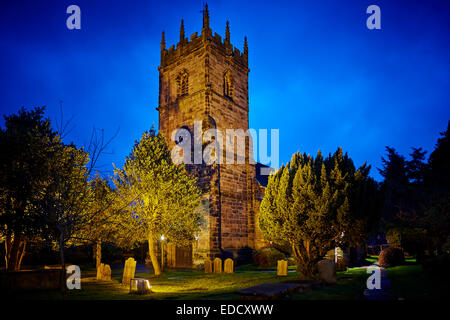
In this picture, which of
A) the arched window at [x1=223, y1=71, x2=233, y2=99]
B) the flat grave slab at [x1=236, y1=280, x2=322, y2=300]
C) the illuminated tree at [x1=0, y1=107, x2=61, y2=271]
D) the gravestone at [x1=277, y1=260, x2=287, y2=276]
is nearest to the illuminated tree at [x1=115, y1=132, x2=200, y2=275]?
the illuminated tree at [x1=0, y1=107, x2=61, y2=271]

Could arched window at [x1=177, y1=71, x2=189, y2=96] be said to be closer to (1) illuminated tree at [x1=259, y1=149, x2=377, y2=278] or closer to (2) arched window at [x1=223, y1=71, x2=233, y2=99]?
(2) arched window at [x1=223, y1=71, x2=233, y2=99]

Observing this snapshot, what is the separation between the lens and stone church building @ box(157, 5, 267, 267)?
2498cm

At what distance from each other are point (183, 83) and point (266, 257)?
714 inches

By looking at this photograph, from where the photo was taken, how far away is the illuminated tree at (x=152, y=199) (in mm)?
19516

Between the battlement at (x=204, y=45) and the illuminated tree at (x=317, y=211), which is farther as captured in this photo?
the battlement at (x=204, y=45)

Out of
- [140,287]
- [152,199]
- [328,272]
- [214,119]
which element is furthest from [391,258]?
[214,119]

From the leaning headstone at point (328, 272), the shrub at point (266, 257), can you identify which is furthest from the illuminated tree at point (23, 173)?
the shrub at point (266, 257)

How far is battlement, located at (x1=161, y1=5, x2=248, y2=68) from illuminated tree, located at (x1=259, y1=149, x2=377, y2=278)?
60.2 ft

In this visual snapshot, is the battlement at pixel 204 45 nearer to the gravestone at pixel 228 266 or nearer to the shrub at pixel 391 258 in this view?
the gravestone at pixel 228 266

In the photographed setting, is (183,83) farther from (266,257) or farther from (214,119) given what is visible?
(266,257)

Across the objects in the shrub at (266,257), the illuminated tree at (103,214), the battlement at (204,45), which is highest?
the battlement at (204,45)

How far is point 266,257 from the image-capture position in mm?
24344
